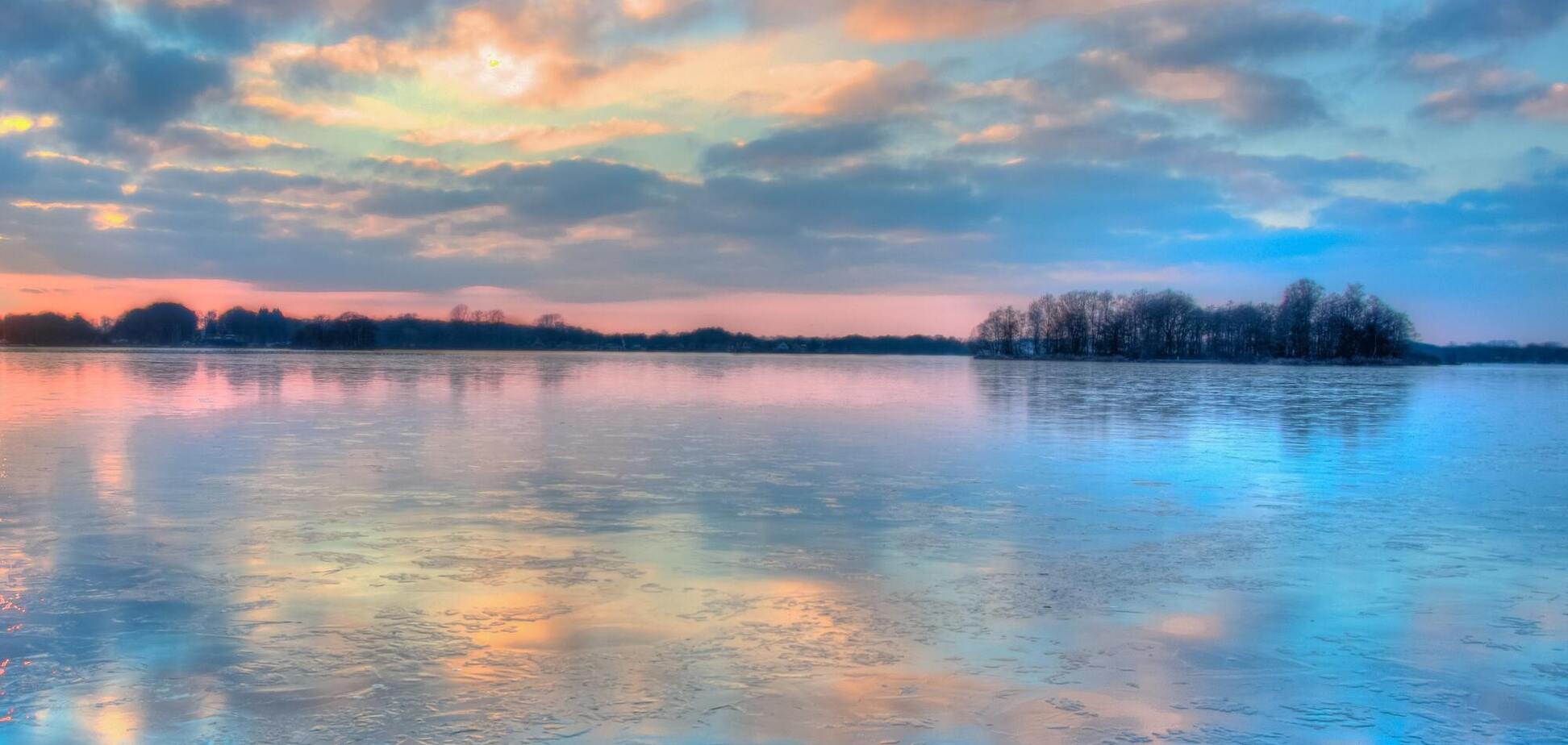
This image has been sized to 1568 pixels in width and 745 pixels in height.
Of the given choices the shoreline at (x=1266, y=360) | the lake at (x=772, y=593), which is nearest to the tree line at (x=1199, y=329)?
the shoreline at (x=1266, y=360)

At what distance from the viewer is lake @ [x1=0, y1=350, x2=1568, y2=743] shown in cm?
409

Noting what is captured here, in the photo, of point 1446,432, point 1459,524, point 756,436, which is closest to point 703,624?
point 1459,524

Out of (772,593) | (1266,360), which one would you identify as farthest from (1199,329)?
(772,593)

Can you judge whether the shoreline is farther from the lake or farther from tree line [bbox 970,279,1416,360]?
the lake

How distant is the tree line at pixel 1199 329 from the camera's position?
9656 centimetres

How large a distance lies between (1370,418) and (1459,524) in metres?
14.1

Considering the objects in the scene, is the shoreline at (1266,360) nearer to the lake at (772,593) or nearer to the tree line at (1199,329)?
the tree line at (1199,329)

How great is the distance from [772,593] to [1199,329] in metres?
116

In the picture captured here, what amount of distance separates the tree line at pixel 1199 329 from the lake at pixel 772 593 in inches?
3701

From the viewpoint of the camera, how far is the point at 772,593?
5.92 metres

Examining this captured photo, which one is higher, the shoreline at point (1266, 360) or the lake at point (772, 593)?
the shoreline at point (1266, 360)

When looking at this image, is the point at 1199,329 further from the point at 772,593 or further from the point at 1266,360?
the point at 772,593

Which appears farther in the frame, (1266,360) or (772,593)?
(1266,360)

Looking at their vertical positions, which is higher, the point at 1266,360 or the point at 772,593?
the point at 1266,360
